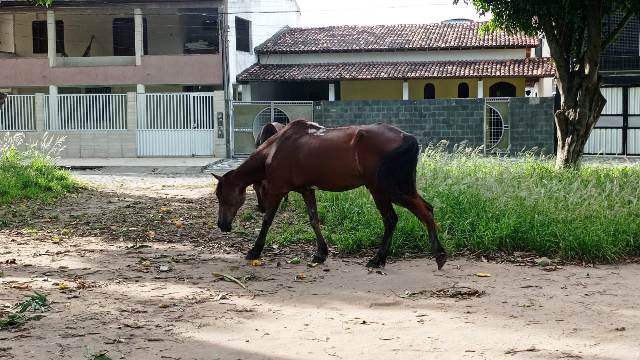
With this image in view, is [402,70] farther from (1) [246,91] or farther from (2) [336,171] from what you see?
(2) [336,171]

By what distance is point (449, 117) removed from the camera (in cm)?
2558

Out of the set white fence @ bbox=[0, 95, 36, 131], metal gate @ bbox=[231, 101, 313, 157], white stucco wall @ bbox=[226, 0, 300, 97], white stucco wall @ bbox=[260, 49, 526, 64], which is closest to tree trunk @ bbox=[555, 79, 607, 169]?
metal gate @ bbox=[231, 101, 313, 157]

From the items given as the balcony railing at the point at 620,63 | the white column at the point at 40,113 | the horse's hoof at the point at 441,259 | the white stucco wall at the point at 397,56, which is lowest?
the horse's hoof at the point at 441,259

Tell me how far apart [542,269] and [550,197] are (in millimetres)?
2463

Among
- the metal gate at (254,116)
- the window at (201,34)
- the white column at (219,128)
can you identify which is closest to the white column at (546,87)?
the metal gate at (254,116)

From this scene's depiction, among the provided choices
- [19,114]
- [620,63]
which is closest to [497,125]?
[620,63]

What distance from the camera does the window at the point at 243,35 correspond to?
108 ft

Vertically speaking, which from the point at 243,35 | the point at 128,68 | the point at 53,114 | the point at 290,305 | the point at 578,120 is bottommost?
the point at 290,305

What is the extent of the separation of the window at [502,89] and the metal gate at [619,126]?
7.31m

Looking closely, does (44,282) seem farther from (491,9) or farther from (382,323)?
(491,9)

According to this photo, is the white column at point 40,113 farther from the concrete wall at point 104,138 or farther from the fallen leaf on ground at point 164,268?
the fallen leaf on ground at point 164,268

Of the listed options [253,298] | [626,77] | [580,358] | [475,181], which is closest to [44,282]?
[253,298]

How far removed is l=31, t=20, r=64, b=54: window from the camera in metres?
33.5

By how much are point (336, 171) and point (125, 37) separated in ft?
88.0
